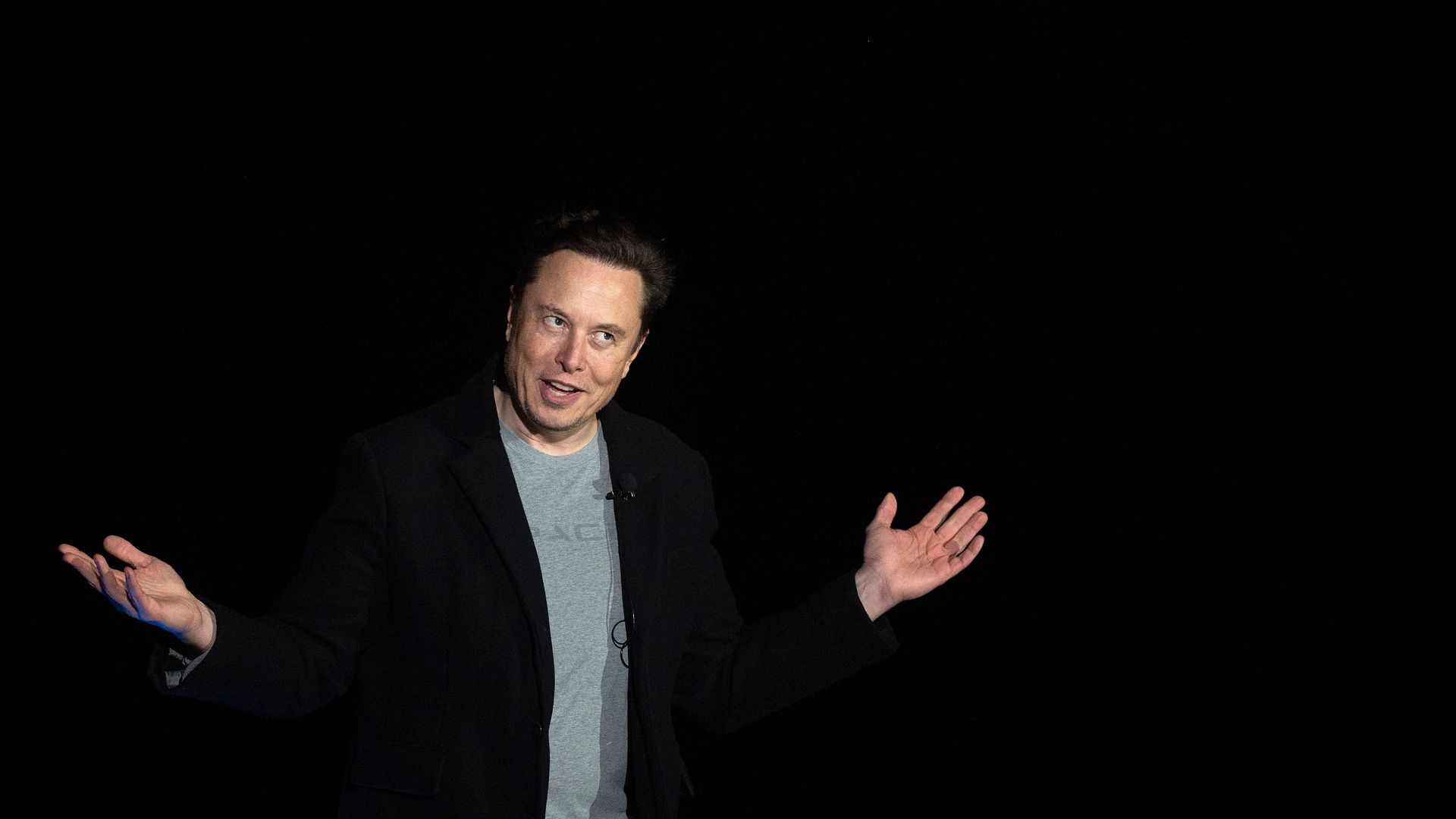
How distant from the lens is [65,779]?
2.23 metres

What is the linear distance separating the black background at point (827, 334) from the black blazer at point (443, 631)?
553 millimetres

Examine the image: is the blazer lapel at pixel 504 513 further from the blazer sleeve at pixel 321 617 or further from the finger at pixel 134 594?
the finger at pixel 134 594

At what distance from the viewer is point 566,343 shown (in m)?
1.95

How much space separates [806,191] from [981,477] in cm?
73

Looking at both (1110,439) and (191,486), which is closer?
(191,486)

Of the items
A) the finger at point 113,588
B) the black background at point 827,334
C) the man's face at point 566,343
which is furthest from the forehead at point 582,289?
the finger at point 113,588

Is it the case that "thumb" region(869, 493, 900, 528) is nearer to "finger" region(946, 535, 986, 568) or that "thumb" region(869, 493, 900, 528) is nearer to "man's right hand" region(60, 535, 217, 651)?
"finger" region(946, 535, 986, 568)

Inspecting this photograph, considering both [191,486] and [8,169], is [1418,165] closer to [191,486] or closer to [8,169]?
[191,486]

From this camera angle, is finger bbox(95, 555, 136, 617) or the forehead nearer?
finger bbox(95, 555, 136, 617)

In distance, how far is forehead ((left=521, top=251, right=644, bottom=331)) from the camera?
1967 millimetres

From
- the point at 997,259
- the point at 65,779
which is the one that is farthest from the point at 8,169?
the point at 997,259

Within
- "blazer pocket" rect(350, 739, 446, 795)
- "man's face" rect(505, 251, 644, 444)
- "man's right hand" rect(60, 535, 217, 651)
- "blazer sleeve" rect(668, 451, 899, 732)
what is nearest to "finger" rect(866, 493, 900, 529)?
"blazer sleeve" rect(668, 451, 899, 732)

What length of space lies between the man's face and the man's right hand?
601 mm

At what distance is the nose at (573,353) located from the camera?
192 centimetres
